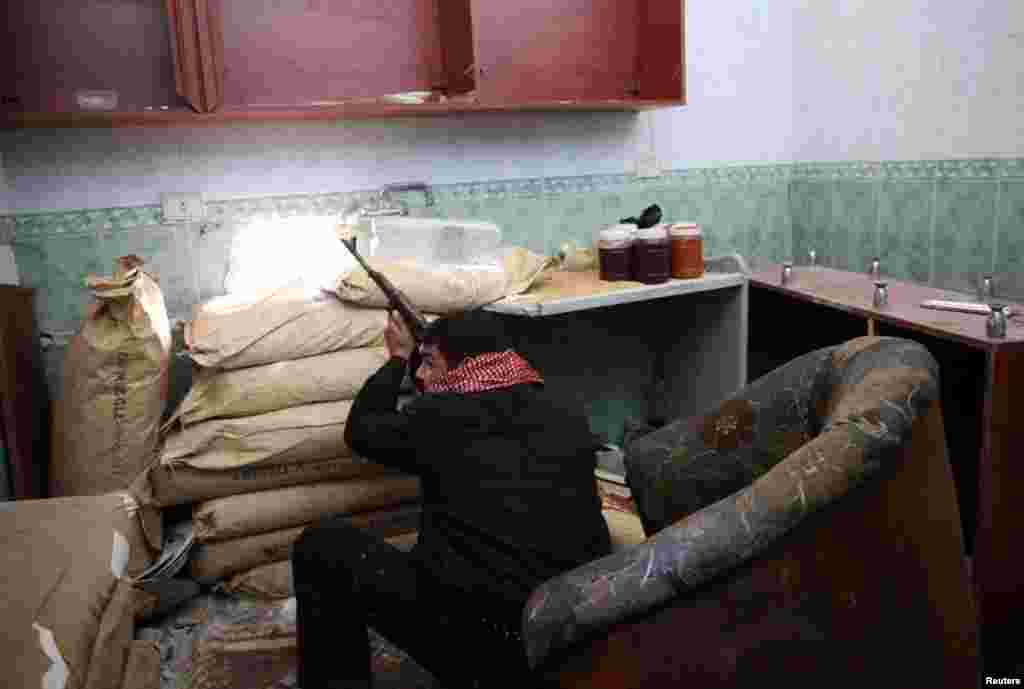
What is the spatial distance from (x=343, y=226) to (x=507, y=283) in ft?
1.88

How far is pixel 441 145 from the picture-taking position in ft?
8.61

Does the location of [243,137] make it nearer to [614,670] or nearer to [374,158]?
[374,158]

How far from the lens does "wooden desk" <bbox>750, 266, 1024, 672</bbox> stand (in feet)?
5.31

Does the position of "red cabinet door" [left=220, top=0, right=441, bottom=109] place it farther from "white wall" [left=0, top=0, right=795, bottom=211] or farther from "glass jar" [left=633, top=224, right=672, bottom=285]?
"glass jar" [left=633, top=224, right=672, bottom=285]

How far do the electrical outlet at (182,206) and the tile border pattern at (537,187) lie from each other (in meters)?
0.03

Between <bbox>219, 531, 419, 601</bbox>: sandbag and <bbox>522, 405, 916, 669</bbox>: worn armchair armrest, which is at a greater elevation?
<bbox>522, 405, 916, 669</bbox>: worn armchair armrest

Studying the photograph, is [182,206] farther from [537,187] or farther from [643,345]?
[643,345]

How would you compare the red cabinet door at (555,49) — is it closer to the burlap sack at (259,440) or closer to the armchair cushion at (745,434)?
the burlap sack at (259,440)

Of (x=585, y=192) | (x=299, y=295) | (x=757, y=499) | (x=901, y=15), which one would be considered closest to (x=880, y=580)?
(x=757, y=499)

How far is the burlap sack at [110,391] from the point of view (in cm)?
189

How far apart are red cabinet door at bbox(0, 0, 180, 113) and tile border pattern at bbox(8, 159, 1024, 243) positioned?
1.03ft

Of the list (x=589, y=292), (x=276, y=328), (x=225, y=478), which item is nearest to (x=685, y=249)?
(x=589, y=292)

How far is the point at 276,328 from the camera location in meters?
1.99

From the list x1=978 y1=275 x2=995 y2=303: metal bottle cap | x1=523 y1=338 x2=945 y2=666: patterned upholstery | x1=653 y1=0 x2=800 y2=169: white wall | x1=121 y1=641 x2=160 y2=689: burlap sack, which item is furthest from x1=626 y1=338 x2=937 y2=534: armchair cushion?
x1=653 y1=0 x2=800 y2=169: white wall
